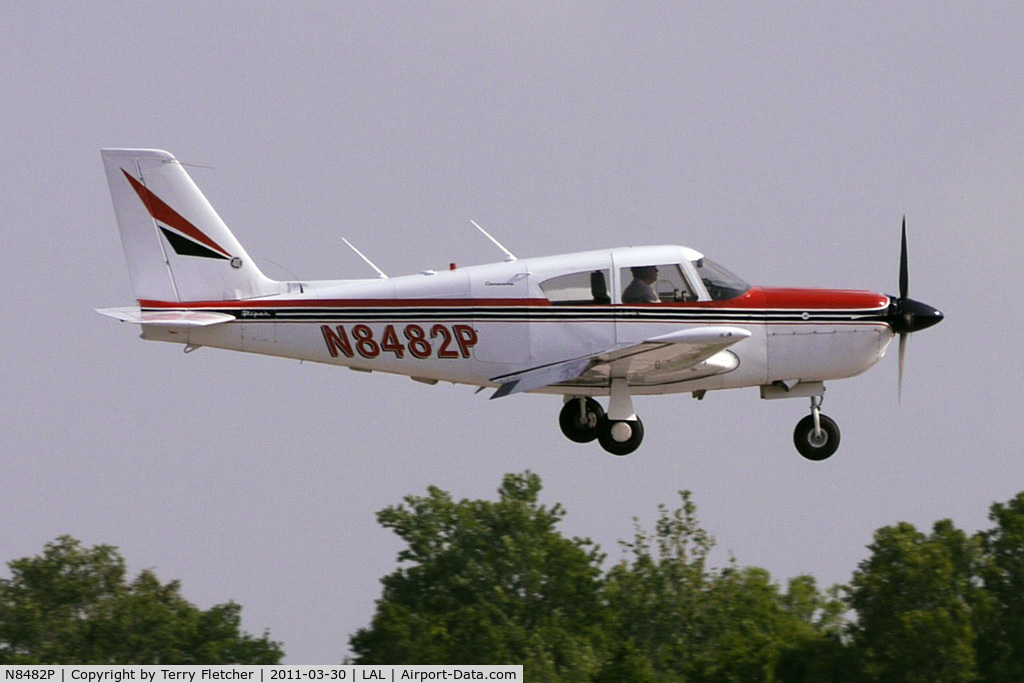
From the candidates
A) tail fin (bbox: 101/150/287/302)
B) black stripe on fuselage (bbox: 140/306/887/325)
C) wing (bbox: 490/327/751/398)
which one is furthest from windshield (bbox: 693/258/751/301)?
tail fin (bbox: 101/150/287/302)

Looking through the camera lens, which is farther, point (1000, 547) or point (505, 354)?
point (1000, 547)

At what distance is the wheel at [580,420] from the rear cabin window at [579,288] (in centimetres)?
161

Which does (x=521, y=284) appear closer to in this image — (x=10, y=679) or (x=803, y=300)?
(x=803, y=300)

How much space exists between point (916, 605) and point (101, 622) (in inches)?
864

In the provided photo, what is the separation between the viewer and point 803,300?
19031mm

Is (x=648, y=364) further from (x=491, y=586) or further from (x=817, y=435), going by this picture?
(x=491, y=586)

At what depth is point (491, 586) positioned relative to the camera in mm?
47750

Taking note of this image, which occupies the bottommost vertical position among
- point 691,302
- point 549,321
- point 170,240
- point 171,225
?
point 549,321

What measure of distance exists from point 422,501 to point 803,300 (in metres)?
32.3

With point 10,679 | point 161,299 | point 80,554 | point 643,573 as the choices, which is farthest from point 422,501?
point 161,299

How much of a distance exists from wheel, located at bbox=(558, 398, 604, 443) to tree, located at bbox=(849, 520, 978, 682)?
22.4 m

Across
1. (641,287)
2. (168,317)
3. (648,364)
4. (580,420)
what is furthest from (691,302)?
(168,317)

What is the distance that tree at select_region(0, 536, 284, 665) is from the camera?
44.4 metres

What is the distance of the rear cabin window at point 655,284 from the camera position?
18.6 metres
